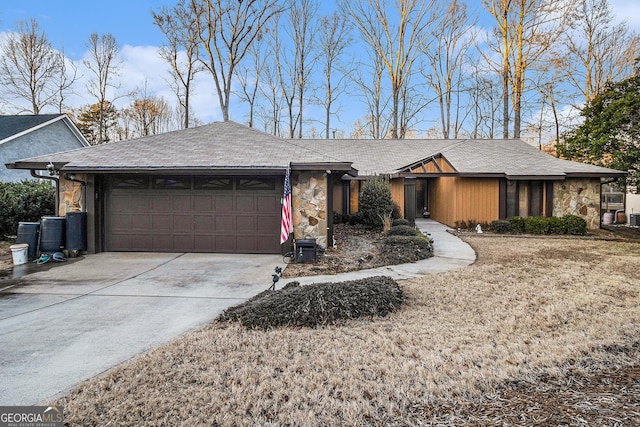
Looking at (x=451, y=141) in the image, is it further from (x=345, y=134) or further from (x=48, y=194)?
(x=48, y=194)

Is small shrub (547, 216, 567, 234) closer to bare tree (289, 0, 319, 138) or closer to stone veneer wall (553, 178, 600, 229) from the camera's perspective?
stone veneer wall (553, 178, 600, 229)

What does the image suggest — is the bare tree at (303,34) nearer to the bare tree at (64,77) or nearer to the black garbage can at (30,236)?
the bare tree at (64,77)

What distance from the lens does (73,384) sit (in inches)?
119

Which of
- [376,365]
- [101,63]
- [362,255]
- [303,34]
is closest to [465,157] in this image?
[362,255]

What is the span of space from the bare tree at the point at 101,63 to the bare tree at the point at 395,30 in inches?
646

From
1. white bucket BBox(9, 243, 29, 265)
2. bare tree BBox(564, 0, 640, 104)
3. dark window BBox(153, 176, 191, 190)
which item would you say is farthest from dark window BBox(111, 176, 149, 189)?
bare tree BBox(564, 0, 640, 104)

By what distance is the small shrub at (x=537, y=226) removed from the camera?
13.1m

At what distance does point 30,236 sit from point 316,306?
8.15 m

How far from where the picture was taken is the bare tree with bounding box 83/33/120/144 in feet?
79.8

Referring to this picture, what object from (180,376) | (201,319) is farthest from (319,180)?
(180,376)

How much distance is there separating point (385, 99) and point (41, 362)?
2645 cm

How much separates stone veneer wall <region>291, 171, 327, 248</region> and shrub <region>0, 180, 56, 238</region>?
28.9 ft

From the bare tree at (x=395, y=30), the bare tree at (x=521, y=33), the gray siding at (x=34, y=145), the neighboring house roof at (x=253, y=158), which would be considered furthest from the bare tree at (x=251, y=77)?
the bare tree at (x=521, y=33)

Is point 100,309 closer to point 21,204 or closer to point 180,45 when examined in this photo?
point 21,204
